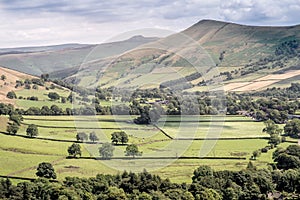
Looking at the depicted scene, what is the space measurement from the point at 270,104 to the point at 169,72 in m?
59.7

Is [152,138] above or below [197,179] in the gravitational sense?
above

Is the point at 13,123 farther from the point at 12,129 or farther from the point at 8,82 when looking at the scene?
the point at 8,82

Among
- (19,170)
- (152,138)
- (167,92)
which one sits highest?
(167,92)

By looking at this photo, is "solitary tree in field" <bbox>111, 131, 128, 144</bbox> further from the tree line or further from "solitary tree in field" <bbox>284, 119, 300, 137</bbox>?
"solitary tree in field" <bbox>284, 119, 300, 137</bbox>

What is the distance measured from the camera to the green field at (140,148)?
2598 inches

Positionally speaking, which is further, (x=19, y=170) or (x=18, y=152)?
(x=18, y=152)

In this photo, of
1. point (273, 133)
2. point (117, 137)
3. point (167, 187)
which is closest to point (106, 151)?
point (167, 187)

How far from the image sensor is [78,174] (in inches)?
2793

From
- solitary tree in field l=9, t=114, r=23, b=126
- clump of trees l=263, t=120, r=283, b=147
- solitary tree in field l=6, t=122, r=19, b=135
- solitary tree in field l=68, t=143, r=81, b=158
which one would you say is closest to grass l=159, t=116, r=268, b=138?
clump of trees l=263, t=120, r=283, b=147

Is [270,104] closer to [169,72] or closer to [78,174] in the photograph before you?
[169,72]

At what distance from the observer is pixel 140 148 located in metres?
79.8

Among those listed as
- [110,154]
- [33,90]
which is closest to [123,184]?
[110,154]

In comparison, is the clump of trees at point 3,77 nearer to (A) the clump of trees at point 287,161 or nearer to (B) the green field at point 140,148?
(B) the green field at point 140,148

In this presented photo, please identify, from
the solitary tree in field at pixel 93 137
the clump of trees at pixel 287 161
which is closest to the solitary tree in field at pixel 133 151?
the solitary tree in field at pixel 93 137
